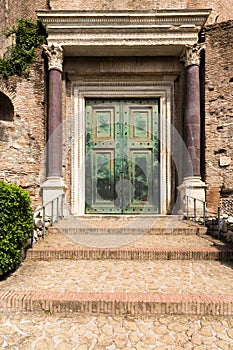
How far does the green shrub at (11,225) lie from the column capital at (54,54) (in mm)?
5116

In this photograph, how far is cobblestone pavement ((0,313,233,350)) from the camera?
2354 mm

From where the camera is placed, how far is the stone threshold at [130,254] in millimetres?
4395

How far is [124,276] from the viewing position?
3658 mm

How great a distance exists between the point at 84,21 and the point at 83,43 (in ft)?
1.82

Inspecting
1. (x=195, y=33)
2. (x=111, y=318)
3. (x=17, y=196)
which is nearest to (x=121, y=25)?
(x=195, y=33)

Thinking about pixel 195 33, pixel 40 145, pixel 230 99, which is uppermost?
pixel 195 33

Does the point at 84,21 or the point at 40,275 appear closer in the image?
the point at 40,275

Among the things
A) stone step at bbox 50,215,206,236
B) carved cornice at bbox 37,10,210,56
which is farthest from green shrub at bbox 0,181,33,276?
carved cornice at bbox 37,10,210,56

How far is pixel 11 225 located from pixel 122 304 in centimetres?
175

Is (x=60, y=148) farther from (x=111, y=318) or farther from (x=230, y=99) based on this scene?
(x=111, y=318)

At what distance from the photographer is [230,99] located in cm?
770

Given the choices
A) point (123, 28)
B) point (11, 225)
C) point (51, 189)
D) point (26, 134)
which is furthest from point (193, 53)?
point (11, 225)

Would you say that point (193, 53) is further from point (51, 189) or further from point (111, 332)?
point (111, 332)

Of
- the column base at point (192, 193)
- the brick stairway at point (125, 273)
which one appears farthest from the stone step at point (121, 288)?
the column base at point (192, 193)
